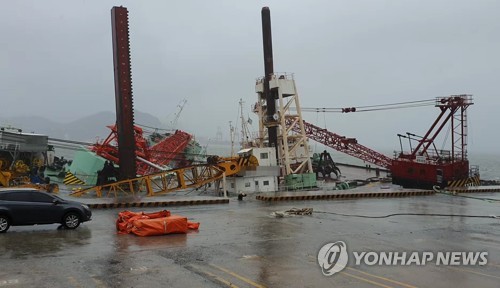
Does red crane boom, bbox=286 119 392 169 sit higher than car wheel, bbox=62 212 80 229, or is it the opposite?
red crane boom, bbox=286 119 392 169

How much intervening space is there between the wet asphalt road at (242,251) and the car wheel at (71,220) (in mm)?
383

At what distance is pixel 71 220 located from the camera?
16484 millimetres

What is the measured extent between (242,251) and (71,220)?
7.20 meters

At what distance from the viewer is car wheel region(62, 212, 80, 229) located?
1636cm

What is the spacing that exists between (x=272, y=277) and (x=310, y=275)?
880 mm

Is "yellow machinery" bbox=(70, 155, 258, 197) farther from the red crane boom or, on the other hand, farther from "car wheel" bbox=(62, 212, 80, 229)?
the red crane boom

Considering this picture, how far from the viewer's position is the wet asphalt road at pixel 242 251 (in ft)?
31.2

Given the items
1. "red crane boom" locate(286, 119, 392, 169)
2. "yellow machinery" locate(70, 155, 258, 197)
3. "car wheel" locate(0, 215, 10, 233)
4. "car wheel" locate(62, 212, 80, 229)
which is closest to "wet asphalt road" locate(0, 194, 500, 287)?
"car wheel" locate(0, 215, 10, 233)

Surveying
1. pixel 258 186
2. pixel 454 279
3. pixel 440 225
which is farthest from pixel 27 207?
pixel 258 186

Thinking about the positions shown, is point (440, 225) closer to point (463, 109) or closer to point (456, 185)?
point (456, 185)

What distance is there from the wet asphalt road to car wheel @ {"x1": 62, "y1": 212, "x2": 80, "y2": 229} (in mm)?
383

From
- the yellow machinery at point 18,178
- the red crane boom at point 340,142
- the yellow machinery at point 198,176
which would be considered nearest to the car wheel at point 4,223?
the yellow machinery at point 18,178

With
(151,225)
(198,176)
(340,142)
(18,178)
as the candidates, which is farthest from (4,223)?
(340,142)

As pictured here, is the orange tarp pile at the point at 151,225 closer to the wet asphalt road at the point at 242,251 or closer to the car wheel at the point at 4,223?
the wet asphalt road at the point at 242,251
